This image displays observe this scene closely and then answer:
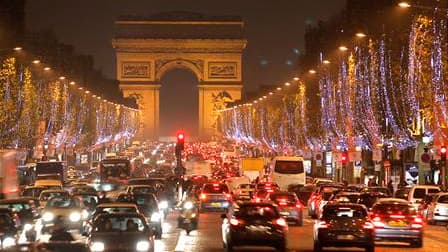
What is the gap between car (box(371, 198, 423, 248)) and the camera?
127ft

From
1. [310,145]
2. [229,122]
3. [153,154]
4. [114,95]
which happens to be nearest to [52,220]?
[310,145]

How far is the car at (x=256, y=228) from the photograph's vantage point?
33312 mm

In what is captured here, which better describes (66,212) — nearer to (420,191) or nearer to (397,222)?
(397,222)

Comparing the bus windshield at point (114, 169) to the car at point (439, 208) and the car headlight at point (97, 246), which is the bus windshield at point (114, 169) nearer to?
the car at point (439, 208)

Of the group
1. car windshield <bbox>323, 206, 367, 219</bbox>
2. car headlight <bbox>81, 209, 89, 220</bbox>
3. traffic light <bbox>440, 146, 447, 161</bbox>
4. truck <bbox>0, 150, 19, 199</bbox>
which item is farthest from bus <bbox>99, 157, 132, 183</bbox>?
car windshield <bbox>323, 206, 367, 219</bbox>

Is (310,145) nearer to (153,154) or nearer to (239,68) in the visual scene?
(153,154)

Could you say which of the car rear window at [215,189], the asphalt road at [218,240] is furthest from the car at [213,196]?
the asphalt road at [218,240]

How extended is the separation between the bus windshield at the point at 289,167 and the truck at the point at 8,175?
84.3ft

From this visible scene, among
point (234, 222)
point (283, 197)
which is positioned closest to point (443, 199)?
point (283, 197)

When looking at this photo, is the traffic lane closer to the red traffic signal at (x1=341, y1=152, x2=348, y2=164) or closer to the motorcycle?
the motorcycle

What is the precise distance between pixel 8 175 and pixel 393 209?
2113cm

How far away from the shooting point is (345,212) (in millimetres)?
35062

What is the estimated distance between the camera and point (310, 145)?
10425 cm

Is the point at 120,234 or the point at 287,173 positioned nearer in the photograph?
the point at 120,234
